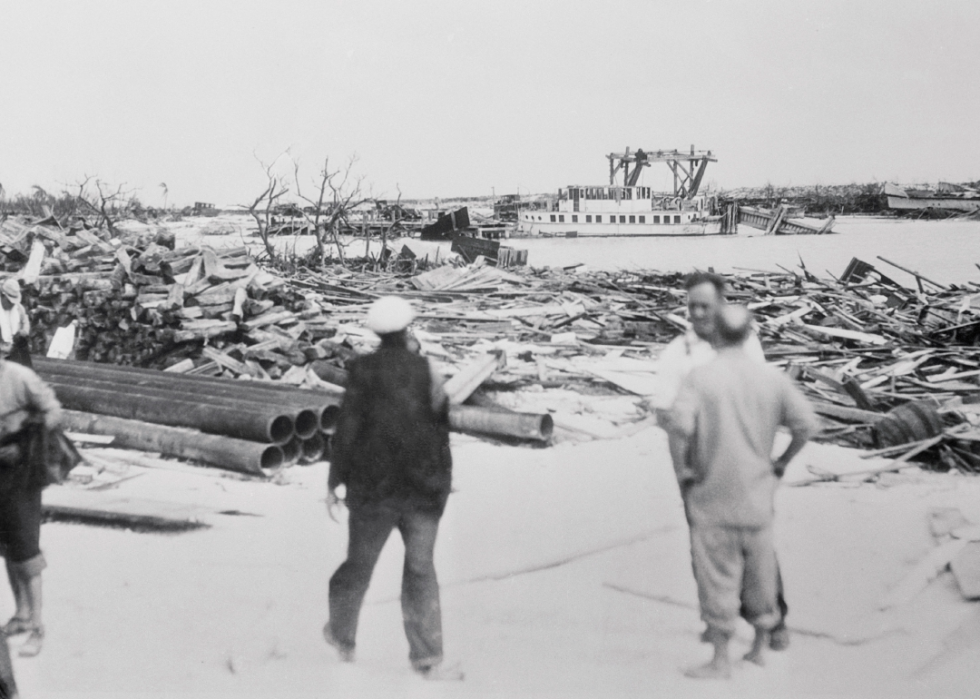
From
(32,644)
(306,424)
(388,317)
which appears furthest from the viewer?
(306,424)

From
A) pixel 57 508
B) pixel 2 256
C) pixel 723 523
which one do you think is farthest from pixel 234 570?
pixel 2 256

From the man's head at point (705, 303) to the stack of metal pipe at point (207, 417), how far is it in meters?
2.44

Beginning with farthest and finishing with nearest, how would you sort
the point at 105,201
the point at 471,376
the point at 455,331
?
the point at 105,201, the point at 455,331, the point at 471,376

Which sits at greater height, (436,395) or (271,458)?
(436,395)

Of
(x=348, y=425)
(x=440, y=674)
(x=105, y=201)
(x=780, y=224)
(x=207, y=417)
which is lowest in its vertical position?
(x=440, y=674)

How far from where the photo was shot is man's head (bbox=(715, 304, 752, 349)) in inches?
105

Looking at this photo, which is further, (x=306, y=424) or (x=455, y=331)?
(x=455, y=331)

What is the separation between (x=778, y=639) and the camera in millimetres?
3107

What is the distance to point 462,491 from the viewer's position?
14.1 feet

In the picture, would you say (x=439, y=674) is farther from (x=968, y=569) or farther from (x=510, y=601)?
(x=968, y=569)

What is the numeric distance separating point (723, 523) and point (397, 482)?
117cm

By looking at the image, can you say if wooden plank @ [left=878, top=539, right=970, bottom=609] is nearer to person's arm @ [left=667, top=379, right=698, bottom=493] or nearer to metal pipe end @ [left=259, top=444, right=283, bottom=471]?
person's arm @ [left=667, top=379, right=698, bottom=493]

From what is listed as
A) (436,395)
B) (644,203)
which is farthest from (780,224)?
(436,395)

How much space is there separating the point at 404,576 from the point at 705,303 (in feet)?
4.94
